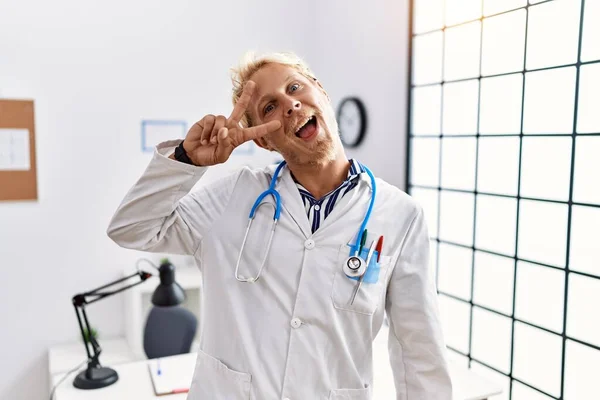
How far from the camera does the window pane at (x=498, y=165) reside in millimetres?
2320

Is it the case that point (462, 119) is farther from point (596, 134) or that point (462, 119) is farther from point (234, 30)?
point (234, 30)

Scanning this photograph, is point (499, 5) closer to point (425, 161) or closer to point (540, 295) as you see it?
point (425, 161)

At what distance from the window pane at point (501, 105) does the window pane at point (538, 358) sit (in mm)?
867

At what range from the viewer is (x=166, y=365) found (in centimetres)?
208

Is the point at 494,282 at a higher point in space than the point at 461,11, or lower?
lower

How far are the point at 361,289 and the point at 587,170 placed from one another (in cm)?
127

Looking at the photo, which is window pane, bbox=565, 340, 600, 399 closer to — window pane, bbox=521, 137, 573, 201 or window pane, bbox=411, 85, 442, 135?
window pane, bbox=521, 137, 573, 201

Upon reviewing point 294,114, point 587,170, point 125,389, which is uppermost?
point 294,114

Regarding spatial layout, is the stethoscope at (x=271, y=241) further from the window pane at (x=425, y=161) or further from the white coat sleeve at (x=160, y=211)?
the window pane at (x=425, y=161)

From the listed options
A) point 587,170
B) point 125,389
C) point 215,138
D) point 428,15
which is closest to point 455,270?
point 587,170

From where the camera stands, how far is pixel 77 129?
3.00 m

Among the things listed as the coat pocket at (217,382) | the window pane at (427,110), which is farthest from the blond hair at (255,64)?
the window pane at (427,110)

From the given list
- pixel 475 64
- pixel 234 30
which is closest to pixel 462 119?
pixel 475 64

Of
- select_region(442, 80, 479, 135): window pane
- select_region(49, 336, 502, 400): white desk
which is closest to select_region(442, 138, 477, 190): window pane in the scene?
select_region(442, 80, 479, 135): window pane
